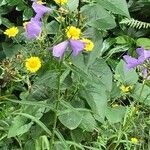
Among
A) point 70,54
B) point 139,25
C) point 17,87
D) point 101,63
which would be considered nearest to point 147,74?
Result: point 101,63

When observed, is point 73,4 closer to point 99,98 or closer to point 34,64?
point 34,64

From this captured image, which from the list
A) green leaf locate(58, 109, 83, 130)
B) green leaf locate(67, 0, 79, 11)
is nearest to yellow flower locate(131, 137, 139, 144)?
green leaf locate(58, 109, 83, 130)

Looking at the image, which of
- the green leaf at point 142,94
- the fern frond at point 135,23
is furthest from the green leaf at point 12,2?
the green leaf at point 142,94

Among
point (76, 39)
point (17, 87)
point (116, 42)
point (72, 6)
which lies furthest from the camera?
point (116, 42)

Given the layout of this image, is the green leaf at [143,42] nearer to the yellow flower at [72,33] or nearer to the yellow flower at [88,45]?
the yellow flower at [88,45]

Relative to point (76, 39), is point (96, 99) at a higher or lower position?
lower

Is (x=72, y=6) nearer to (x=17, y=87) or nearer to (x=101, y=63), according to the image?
(x=101, y=63)

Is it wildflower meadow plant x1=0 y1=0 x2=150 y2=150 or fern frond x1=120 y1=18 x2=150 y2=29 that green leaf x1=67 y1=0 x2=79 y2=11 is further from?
fern frond x1=120 y1=18 x2=150 y2=29
